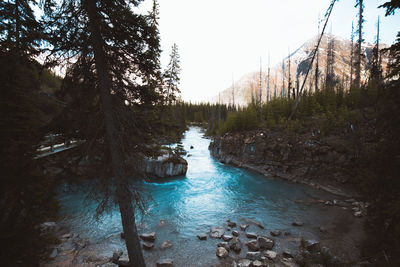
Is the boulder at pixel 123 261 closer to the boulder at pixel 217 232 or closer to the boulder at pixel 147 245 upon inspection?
the boulder at pixel 147 245

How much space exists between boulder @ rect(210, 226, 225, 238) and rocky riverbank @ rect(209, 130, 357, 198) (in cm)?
1017

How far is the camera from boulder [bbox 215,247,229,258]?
6684 millimetres

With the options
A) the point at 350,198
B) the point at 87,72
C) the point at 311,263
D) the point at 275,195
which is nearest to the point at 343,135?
the point at 350,198

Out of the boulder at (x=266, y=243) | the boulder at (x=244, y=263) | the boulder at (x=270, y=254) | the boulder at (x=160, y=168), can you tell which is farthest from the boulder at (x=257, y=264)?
the boulder at (x=160, y=168)

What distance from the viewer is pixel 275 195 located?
13172 millimetres

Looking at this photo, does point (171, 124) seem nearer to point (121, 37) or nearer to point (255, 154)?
point (121, 37)

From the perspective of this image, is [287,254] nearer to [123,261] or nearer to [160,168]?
[123,261]

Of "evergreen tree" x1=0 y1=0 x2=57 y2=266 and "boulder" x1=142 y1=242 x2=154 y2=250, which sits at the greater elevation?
"evergreen tree" x1=0 y1=0 x2=57 y2=266

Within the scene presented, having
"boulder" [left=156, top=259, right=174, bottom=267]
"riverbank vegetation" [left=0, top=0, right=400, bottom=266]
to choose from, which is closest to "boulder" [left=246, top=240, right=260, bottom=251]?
"boulder" [left=156, top=259, right=174, bottom=267]

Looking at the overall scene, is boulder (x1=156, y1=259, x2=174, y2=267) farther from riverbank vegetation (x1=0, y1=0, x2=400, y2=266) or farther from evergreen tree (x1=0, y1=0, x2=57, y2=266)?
evergreen tree (x1=0, y1=0, x2=57, y2=266)

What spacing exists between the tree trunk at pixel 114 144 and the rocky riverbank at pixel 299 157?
14.8m

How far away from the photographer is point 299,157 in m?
16.4

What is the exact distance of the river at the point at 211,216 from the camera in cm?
720

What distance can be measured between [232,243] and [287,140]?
46.3ft
